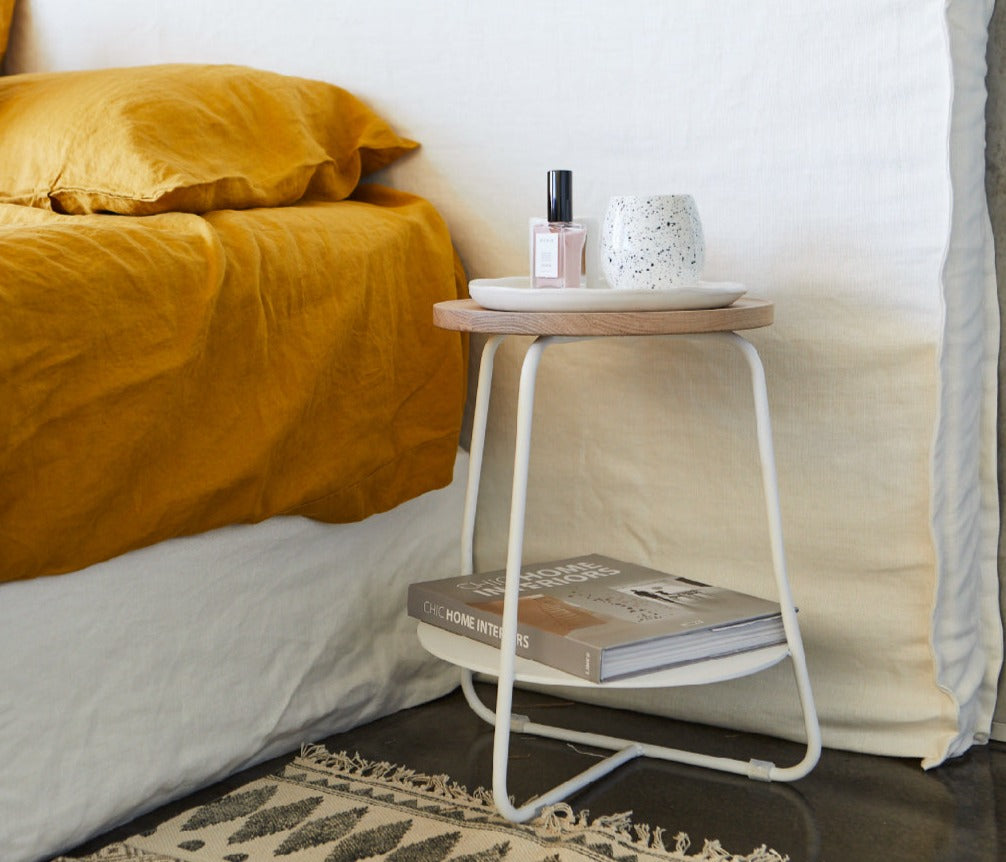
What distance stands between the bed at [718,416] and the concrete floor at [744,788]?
34 mm

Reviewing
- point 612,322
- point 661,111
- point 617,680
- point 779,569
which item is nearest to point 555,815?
point 617,680

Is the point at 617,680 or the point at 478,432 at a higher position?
the point at 478,432

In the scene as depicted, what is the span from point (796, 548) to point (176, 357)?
28.9 inches

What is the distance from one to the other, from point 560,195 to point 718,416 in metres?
0.36

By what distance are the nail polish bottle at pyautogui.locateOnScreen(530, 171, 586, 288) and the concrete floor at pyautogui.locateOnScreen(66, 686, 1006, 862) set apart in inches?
21.2

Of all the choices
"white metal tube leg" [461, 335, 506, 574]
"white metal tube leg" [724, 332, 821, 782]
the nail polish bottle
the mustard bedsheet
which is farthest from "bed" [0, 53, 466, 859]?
"white metal tube leg" [724, 332, 821, 782]

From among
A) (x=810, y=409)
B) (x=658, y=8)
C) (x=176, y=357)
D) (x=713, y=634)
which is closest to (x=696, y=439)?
(x=810, y=409)

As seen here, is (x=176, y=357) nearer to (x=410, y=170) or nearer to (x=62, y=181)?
(x=62, y=181)

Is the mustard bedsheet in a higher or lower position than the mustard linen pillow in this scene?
lower

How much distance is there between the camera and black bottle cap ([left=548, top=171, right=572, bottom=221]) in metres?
1.24

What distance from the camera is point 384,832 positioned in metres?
1.17

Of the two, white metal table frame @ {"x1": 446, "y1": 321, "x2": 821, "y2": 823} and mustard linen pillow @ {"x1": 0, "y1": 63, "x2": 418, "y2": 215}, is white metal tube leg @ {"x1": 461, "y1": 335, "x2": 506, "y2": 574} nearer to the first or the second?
white metal table frame @ {"x1": 446, "y1": 321, "x2": 821, "y2": 823}

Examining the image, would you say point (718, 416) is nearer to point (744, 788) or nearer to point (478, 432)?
point (478, 432)

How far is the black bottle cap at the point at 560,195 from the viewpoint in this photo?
1.24m
